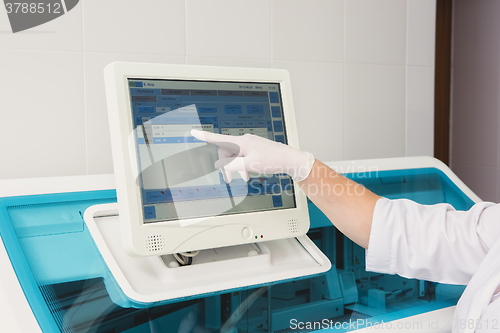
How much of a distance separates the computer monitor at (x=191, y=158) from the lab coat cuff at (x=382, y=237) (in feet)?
0.50

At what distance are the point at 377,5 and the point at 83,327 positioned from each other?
151 cm

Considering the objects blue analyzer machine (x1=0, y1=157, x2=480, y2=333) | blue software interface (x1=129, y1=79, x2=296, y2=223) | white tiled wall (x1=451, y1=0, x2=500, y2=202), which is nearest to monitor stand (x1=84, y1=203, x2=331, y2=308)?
blue analyzer machine (x1=0, y1=157, x2=480, y2=333)

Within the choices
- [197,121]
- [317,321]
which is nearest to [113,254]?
[197,121]

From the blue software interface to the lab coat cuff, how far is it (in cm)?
19

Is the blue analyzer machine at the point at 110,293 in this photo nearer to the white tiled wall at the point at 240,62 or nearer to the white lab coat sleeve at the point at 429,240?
the white lab coat sleeve at the point at 429,240

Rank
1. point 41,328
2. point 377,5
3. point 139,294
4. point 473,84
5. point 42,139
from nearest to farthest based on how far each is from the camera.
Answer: point 41,328 < point 139,294 < point 42,139 < point 377,5 < point 473,84

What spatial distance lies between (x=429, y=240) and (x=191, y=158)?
1.74 feet

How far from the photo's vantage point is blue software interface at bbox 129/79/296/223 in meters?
0.83

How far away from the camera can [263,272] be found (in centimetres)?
90

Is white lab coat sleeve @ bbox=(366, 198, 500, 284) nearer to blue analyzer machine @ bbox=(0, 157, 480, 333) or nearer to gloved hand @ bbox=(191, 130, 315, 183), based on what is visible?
blue analyzer machine @ bbox=(0, 157, 480, 333)

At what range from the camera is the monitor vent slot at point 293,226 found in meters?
0.94

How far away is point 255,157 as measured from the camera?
0.88 metres

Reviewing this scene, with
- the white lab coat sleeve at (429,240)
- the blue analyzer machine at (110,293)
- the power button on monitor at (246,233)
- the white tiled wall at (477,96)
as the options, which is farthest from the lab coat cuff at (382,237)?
the white tiled wall at (477,96)

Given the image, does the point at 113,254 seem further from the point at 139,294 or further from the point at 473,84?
the point at 473,84
